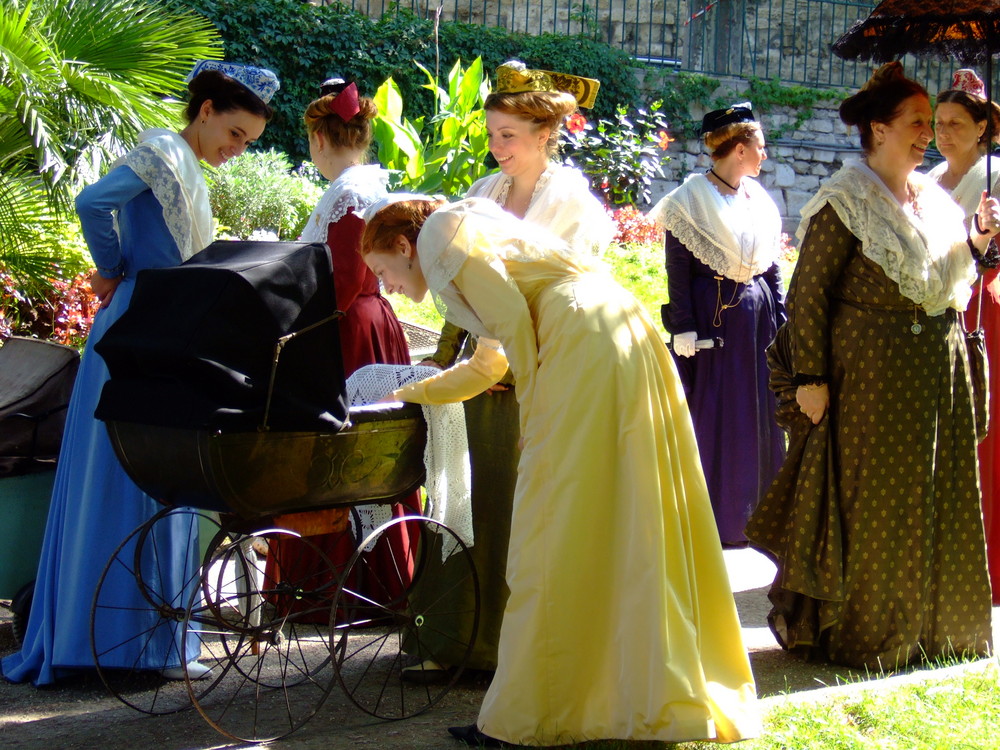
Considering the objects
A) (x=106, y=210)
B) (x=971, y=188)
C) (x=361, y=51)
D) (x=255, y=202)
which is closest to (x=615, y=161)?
(x=361, y=51)

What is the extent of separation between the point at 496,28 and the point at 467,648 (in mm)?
12238

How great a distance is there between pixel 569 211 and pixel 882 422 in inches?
49.8

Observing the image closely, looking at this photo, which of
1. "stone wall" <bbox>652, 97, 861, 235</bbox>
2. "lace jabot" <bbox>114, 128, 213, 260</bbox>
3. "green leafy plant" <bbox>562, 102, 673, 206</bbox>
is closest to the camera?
"lace jabot" <bbox>114, 128, 213, 260</bbox>

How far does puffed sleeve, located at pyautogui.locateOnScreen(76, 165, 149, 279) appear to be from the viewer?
3695 mm

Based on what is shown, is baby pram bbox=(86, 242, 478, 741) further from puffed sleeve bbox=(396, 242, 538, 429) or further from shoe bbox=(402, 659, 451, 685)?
puffed sleeve bbox=(396, 242, 538, 429)

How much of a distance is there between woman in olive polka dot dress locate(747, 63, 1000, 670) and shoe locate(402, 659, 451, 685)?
1182 mm

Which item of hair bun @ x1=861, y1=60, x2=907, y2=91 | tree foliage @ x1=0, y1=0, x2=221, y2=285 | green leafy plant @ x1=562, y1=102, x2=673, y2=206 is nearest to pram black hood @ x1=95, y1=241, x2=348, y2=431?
hair bun @ x1=861, y1=60, x2=907, y2=91

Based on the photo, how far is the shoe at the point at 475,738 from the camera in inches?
121

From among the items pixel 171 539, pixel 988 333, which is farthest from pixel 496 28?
pixel 171 539

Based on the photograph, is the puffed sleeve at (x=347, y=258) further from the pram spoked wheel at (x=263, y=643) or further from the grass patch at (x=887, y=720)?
the grass patch at (x=887, y=720)

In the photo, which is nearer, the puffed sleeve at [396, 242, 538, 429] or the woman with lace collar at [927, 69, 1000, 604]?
the puffed sleeve at [396, 242, 538, 429]

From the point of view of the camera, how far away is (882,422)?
392cm

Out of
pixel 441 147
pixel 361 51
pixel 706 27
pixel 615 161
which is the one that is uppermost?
pixel 706 27

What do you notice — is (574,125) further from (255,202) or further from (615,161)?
(255,202)
